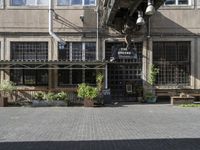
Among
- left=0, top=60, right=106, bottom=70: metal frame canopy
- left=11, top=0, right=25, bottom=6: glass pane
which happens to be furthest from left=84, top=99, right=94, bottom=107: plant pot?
left=11, top=0, right=25, bottom=6: glass pane

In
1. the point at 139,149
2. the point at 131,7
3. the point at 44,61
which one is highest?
the point at 131,7

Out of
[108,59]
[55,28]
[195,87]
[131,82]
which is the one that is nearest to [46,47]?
[55,28]

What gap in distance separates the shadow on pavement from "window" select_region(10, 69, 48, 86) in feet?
57.2

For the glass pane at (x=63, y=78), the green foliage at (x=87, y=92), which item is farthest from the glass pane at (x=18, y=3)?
the green foliage at (x=87, y=92)

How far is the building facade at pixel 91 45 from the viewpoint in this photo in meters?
29.4

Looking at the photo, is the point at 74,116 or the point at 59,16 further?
the point at 59,16

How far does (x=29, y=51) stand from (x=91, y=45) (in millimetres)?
4017

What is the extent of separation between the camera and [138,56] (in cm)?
→ 2997

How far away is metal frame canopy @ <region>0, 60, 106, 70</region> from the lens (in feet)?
88.9

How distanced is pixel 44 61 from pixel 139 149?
55.7ft

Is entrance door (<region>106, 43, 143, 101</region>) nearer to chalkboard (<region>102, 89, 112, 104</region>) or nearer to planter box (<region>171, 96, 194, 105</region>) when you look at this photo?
chalkboard (<region>102, 89, 112, 104</region>)

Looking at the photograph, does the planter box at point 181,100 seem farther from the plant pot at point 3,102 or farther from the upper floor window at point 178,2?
the plant pot at point 3,102

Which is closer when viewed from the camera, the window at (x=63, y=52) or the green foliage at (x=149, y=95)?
the green foliage at (x=149, y=95)

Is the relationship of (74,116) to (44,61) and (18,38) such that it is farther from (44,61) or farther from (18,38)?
(18,38)
